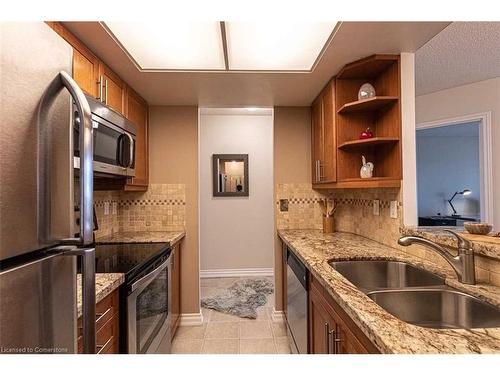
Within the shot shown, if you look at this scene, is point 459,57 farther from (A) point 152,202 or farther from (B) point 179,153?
(A) point 152,202

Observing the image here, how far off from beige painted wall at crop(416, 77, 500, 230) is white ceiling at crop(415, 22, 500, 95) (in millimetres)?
89

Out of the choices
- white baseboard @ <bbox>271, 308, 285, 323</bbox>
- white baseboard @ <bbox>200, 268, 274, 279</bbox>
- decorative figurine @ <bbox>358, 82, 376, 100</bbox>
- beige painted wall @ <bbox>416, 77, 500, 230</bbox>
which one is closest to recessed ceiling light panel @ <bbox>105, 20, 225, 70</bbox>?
decorative figurine @ <bbox>358, 82, 376, 100</bbox>

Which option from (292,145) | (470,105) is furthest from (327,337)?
(470,105)

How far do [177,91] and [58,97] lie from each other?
5.86 ft

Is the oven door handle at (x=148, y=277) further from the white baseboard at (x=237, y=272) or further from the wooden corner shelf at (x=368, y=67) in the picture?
the white baseboard at (x=237, y=272)

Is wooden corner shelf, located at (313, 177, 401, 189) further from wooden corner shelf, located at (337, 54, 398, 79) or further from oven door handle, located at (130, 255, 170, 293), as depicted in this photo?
oven door handle, located at (130, 255, 170, 293)

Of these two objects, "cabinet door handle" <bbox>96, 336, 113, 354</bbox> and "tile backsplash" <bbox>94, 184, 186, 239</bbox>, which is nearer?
"cabinet door handle" <bbox>96, 336, 113, 354</bbox>

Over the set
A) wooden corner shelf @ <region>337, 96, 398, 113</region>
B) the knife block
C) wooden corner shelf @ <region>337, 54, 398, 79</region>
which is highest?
wooden corner shelf @ <region>337, 54, 398, 79</region>

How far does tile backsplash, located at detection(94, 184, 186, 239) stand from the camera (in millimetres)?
2717

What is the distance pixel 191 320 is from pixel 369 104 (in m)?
2.50

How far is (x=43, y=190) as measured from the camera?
1.98ft

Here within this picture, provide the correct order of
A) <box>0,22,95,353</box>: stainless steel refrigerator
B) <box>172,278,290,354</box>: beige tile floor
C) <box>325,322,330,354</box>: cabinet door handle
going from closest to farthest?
1. <box>0,22,95,353</box>: stainless steel refrigerator
2. <box>325,322,330,354</box>: cabinet door handle
3. <box>172,278,290,354</box>: beige tile floor

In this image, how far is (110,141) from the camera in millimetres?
1554

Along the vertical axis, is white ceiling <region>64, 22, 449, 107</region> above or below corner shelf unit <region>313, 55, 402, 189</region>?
above
